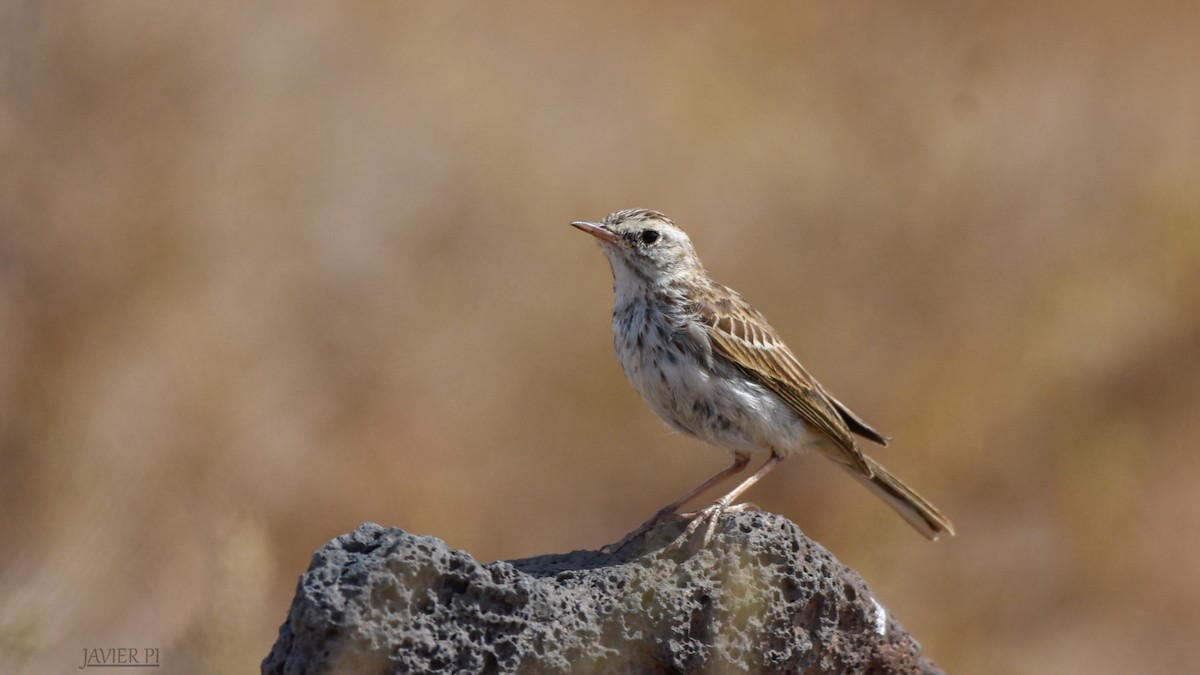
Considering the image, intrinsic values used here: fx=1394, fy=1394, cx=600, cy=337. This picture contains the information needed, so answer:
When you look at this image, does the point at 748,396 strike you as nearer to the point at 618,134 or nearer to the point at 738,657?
the point at 738,657

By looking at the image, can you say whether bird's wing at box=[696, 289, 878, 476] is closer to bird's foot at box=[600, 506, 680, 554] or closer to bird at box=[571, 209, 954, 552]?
bird at box=[571, 209, 954, 552]

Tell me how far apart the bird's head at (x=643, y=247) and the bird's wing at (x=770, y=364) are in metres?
0.27

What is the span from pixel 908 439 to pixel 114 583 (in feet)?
19.3

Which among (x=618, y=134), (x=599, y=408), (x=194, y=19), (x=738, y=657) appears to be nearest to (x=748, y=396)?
(x=738, y=657)

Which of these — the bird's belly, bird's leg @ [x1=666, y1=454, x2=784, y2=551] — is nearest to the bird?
the bird's belly

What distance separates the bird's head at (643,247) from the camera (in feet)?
22.1

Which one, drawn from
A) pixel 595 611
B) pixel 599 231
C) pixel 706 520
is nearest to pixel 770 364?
pixel 599 231

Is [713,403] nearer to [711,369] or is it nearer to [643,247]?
[711,369]

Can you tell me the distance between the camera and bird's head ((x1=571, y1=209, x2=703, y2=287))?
6.72 m

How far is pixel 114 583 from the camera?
353 inches

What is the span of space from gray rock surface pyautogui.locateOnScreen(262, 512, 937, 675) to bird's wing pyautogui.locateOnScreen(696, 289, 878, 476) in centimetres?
109

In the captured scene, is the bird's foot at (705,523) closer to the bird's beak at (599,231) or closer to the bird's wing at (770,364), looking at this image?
the bird's wing at (770,364)

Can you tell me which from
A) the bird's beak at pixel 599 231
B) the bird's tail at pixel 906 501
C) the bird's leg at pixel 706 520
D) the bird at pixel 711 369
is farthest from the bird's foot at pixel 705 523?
the bird's beak at pixel 599 231

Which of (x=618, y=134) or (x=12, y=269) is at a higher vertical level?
(x=618, y=134)
